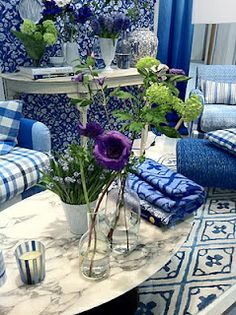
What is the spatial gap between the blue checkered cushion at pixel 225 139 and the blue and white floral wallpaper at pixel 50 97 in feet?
3.54

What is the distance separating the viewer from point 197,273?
151 cm

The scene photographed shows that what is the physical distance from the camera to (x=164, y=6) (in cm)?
303

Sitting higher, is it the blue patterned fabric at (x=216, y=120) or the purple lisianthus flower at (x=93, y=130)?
the purple lisianthus flower at (x=93, y=130)

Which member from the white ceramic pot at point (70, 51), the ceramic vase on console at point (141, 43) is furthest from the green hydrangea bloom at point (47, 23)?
the ceramic vase on console at point (141, 43)

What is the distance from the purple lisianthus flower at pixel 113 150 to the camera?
73cm

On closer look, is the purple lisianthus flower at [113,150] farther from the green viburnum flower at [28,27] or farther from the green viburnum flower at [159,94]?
the green viburnum flower at [28,27]

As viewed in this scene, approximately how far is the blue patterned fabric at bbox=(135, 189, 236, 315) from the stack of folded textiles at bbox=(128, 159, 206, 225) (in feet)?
0.97

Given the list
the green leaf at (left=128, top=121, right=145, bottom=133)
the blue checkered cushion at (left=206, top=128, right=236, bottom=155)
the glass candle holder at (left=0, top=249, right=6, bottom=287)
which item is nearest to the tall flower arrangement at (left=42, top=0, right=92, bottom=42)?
the blue checkered cushion at (left=206, top=128, right=236, bottom=155)

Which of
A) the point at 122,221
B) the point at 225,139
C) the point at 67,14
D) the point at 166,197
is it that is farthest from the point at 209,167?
the point at 67,14

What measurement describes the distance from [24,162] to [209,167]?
106 centimetres

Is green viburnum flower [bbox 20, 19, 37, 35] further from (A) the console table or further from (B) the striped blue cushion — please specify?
(B) the striped blue cushion

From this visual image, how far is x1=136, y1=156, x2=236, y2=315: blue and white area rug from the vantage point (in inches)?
53.1

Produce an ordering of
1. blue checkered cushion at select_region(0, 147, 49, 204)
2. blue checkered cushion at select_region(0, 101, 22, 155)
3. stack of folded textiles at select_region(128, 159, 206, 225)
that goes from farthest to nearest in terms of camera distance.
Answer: blue checkered cushion at select_region(0, 101, 22, 155)
blue checkered cushion at select_region(0, 147, 49, 204)
stack of folded textiles at select_region(128, 159, 206, 225)

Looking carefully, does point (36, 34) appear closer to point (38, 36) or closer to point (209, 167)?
point (38, 36)
